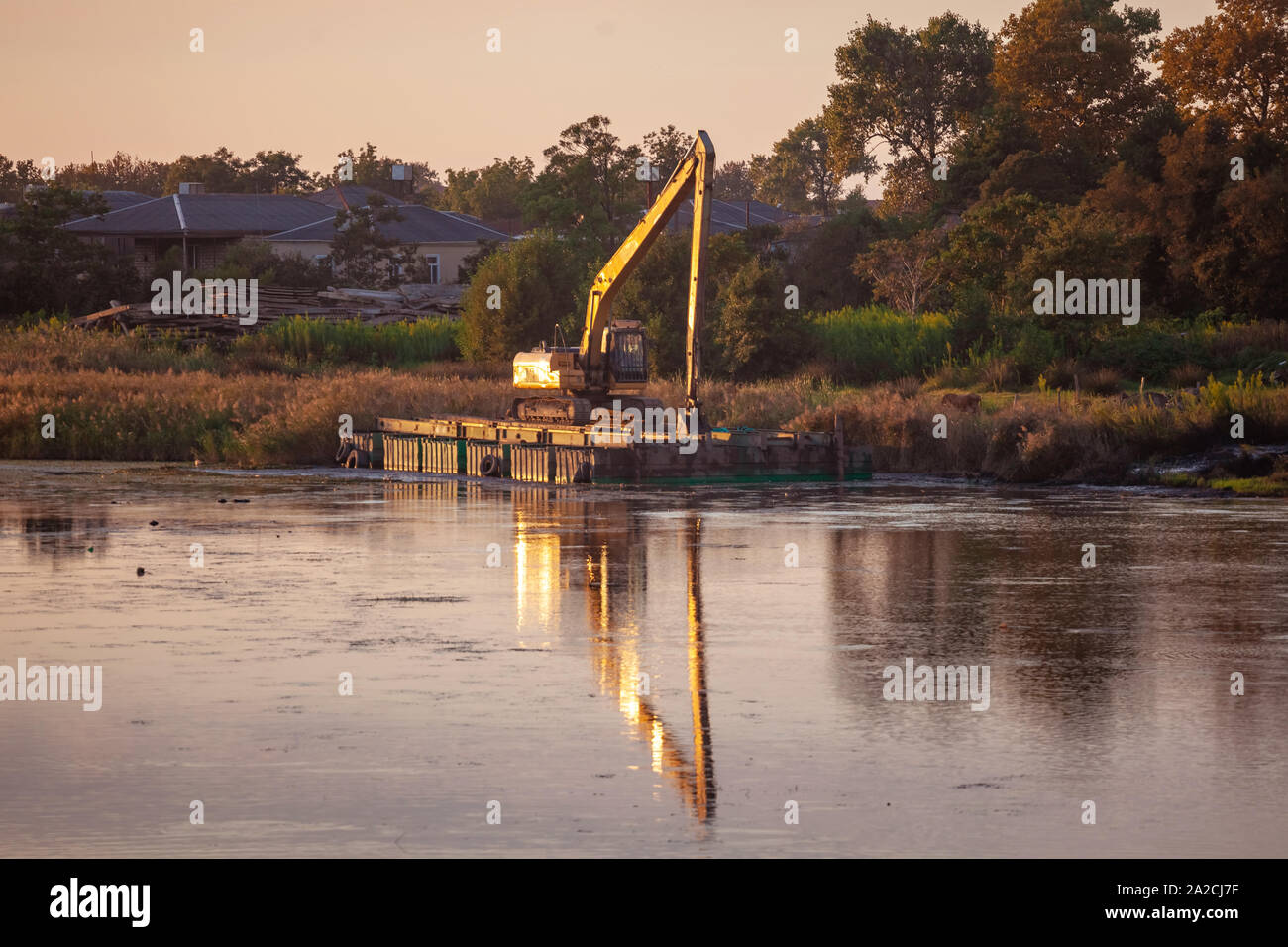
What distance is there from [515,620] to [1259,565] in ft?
29.3

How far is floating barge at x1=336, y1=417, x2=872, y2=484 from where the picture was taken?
3319cm

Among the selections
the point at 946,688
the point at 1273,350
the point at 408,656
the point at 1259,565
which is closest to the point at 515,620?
the point at 408,656

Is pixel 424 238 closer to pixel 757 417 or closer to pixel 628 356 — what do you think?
pixel 757 417

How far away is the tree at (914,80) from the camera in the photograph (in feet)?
284

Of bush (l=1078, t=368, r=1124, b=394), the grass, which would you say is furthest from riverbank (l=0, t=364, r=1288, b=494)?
the grass

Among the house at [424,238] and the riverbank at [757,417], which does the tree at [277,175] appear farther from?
the riverbank at [757,417]

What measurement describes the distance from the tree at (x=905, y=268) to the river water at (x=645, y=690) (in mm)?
38708

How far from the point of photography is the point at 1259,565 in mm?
20109

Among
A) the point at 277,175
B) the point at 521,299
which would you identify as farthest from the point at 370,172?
the point at 521,299

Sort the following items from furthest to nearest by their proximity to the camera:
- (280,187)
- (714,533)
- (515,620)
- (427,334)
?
(280,187) → (427,334) → (714,533) → (515,620)

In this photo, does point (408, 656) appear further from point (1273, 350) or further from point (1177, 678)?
point (1273, 350)

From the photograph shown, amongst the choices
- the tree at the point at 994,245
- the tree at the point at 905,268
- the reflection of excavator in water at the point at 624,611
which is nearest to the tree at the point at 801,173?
the tree at the point at 905,268

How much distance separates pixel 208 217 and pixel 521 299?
37192 mm

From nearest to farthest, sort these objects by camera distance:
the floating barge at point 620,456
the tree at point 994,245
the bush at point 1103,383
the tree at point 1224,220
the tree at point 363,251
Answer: the floating barge at point 620,456 → the bush at point 1103,383 → the tree at point 1224,220 → the tree at point 994,245 → the tree at point 363,251
